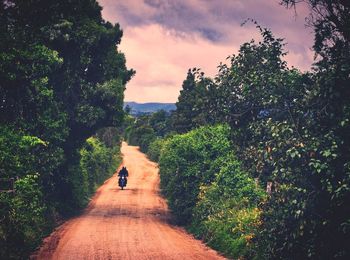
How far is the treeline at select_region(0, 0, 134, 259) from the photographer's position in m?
14.9

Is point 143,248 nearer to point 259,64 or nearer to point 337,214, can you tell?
point 337,214

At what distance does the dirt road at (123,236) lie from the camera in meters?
15.3

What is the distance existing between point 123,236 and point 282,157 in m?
9.07

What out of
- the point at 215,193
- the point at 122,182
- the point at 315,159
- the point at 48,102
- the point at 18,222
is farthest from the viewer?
the point at 122,182

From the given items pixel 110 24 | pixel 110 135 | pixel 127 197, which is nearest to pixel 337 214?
pixel 110 24

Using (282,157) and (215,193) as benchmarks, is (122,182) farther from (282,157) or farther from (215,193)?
(282,157)

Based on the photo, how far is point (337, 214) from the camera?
10672 mm

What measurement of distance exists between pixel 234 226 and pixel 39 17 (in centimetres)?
1286

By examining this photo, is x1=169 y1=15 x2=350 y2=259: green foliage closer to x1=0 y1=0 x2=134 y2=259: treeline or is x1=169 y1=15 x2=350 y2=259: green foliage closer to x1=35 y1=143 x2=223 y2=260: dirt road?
x1=35 y1=143 x2=223 y2=260: dirt road

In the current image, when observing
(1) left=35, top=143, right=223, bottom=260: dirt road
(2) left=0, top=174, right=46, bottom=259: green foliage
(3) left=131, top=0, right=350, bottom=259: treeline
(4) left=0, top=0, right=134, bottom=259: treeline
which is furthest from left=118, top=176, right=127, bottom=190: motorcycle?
(2) left=0, top=174, right=46, bottom=259: green foliage

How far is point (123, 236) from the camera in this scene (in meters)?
18.5

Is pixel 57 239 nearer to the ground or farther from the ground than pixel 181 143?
nearer to the ground

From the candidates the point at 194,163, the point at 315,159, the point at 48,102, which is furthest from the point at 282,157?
the point at 194,163

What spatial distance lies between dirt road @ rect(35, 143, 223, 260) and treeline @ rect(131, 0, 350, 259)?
4.50 ft
